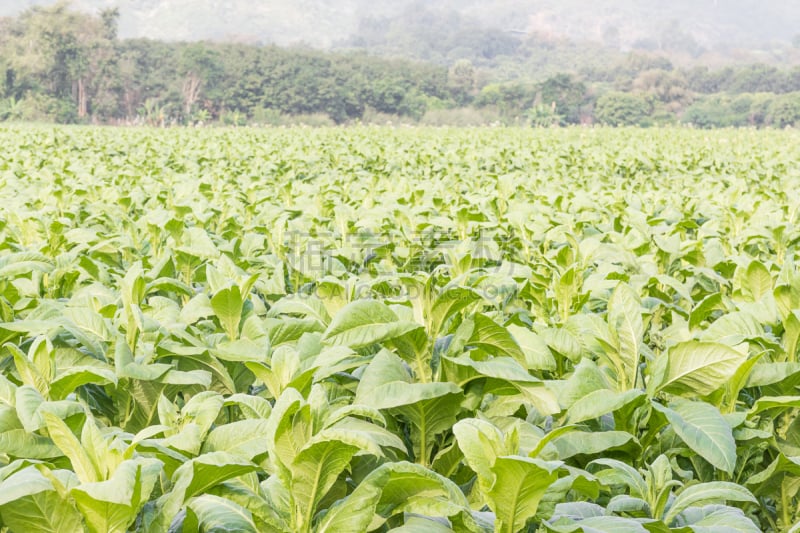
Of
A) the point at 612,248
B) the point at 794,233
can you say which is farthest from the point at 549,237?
the point at 794,233

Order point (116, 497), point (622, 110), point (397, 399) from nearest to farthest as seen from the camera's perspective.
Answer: point (116, 497) < point (397, 399) < point (622, 110)

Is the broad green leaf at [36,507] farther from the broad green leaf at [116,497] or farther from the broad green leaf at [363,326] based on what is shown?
the broad green leaf at [363,326]

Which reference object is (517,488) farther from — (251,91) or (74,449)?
(251,91)

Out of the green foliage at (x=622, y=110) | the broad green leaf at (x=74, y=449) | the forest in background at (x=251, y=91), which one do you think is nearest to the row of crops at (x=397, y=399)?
the broad green leaf at (x=74, y=449)

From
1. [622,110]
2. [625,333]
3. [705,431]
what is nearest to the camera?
[705,431]

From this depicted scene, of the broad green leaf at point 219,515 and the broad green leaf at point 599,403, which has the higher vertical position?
the broad green leaf at point 599,403

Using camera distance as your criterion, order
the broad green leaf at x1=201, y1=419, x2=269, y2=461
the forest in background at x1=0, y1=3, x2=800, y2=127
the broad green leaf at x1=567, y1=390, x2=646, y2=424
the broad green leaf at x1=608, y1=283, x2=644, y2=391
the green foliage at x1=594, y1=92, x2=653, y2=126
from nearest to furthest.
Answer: the broad green leaf at x1=201, y1=419, x2=269, y2=461 → the broad green leaf at x1=567, y1=390, x2=646, y2=424 → the broad green leaf at x1=608, y1=283, x2=644, y2=391 → the forest in background at x1=0, y1=3, x2=800, y2=127 → the green foliage at x1=594, y1=92, x2=653, y2=126

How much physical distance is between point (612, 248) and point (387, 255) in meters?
1.14

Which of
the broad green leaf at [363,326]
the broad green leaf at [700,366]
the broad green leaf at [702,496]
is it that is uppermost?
the broad green leaf at [363,326]

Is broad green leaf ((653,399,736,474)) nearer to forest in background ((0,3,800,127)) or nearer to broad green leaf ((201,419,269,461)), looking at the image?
broad green leaf ((201,419,269,461))

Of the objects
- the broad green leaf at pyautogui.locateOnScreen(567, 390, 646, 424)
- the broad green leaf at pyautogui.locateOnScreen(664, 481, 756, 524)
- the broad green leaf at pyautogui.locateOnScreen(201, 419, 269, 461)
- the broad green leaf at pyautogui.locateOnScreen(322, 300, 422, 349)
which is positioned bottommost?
the broad green leaf at pyautogui.locateOnScreen(664, 481, 756, 524)

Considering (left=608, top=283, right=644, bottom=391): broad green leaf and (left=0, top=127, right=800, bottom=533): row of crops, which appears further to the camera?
(left=608, top=283, right=644, bottom=391): broad green leaf

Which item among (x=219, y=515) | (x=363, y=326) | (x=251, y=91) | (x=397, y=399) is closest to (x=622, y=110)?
(x=251, y=91)

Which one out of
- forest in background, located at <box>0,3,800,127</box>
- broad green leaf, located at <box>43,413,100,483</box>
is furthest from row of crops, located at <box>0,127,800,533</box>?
forest in background, located at <box>0,3,800,127</box>
